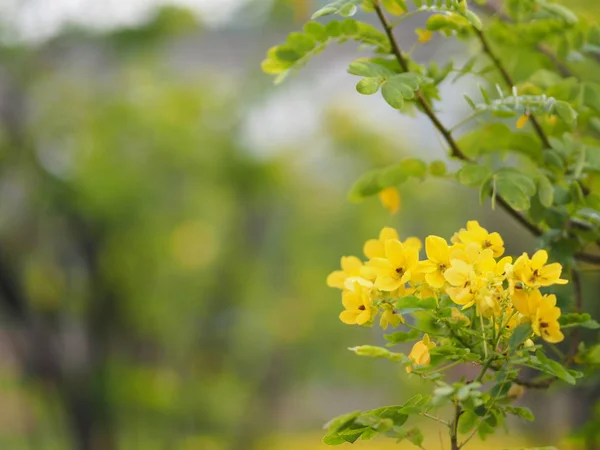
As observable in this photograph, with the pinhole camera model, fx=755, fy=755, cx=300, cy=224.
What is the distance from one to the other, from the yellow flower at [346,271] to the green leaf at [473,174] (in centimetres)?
14

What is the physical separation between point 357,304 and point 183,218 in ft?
12.3

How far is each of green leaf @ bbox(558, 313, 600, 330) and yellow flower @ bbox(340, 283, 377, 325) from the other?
156 millimetres

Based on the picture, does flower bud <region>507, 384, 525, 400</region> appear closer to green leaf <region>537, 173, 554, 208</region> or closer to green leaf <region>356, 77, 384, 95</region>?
green leaf <region>537, 173, 554, 208</region>

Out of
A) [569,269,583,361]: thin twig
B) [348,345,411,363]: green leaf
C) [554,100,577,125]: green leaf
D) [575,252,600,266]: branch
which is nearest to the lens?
[348,345,411,363]: green leaf

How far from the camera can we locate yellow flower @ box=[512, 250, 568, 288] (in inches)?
22.3

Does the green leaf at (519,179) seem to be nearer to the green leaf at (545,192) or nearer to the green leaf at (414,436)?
the green leaf at (545,192)

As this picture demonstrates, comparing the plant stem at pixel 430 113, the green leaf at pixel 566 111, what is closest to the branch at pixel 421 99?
the plant stem at pixel 430 113

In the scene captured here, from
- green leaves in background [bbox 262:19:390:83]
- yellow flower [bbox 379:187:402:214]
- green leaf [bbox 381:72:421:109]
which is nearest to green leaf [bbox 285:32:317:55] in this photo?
green leaves in background [bbox 262:19:390:83]

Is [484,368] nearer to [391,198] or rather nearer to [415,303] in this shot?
[415,303]

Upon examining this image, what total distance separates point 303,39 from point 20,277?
11.1 ft

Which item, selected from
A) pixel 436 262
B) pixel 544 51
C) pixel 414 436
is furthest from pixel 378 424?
pixel 544 51

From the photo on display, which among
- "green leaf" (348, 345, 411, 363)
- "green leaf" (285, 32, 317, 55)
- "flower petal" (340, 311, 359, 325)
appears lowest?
"flower petal" (340, 311, 359, 325)

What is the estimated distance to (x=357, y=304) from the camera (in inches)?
24.0

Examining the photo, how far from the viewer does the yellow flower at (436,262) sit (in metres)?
0.58
